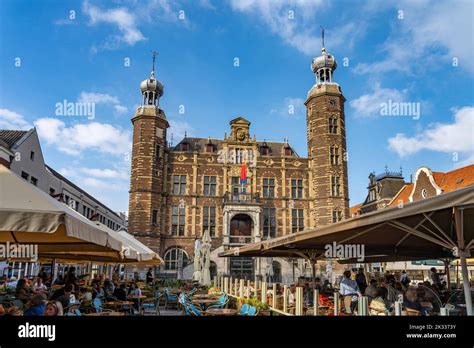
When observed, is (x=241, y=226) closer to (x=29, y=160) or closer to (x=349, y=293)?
(x=29, y=160)

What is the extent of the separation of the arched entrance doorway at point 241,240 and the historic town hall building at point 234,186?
3.1 inches

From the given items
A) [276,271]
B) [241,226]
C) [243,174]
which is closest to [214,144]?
[243,174]

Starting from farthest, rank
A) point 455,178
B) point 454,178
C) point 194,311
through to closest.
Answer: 1. point 454,178
2. point 455,178
3. point 194,311

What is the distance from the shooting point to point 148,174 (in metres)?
28.9

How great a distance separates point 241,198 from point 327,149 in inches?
314

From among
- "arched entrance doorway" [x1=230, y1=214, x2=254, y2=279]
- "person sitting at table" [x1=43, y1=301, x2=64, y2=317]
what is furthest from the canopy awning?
"arched entrance doorway" [x1=230, y1=214, x2=254, y2=279]

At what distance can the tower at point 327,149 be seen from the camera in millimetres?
29188

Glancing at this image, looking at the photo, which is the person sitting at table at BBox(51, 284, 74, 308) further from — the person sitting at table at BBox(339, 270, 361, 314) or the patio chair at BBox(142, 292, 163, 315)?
the person sitting at table at BBox(339, 270, 361, 314)

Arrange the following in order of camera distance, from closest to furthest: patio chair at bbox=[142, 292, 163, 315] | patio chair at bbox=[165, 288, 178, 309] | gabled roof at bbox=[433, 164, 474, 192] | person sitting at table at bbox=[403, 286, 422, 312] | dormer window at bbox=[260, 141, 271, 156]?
1. person sitting at table at bbox=[403, 286, 422, 312]
2. patio chair at bbox=[142, 292, 163, 315]
3. patio chair at bbox=[165, 288, 178, 309]
4. gabled roof at bbox=[433, 164, 474, 192]
5. dormer window at bbox=[260, 141, 271, 156]

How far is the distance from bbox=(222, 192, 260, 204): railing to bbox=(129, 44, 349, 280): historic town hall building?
0.08 metres

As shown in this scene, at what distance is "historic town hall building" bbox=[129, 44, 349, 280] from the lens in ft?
94.6
